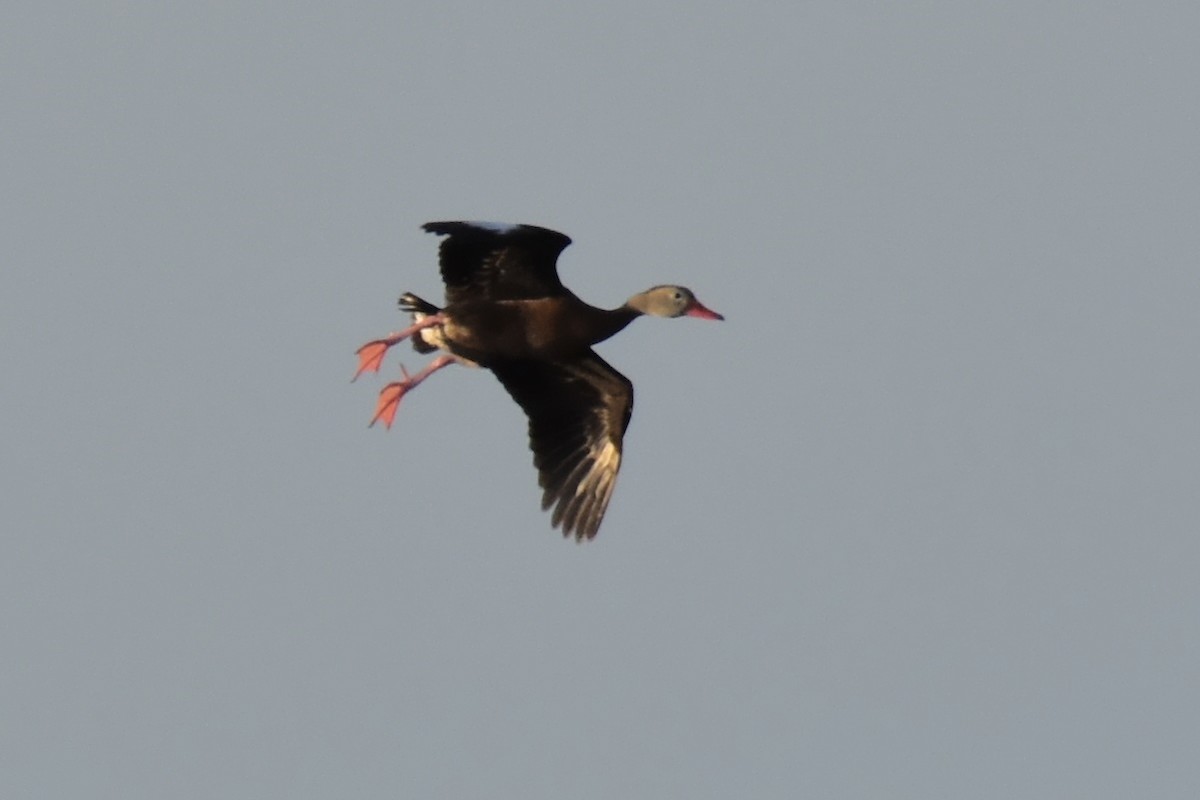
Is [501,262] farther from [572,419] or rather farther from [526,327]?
[572,419]

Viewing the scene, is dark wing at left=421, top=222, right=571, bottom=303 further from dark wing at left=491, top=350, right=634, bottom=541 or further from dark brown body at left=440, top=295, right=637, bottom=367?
dark wing at left=491, top=350, right=634, bottom=541

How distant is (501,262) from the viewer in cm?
2464

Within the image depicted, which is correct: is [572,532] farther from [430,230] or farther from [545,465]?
[430,230]

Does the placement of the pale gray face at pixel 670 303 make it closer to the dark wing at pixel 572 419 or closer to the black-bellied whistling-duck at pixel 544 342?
the black-bellied whistling-duck at pixel 544 342

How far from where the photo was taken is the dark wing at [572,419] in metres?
25.1

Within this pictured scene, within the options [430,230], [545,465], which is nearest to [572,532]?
[545,465]

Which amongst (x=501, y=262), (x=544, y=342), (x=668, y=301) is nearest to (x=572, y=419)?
(x=544, y=342)

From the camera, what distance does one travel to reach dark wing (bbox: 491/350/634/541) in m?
25.1

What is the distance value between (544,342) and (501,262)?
1.83 ft

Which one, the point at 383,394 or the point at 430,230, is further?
the point at 383,394

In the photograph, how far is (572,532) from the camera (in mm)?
24938

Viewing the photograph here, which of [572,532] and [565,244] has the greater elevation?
[565,244]

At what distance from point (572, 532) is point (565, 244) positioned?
5.78 ft

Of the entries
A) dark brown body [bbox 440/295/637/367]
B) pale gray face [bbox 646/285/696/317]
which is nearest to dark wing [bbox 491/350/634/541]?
dark brown body [bbox 440/295/637/367]
